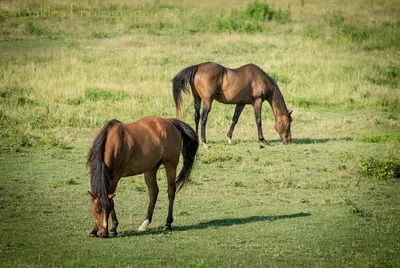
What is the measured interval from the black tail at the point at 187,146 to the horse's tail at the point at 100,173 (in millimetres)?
1449

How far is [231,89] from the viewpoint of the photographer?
1688 cm

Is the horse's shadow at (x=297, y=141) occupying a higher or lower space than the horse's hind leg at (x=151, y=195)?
lower

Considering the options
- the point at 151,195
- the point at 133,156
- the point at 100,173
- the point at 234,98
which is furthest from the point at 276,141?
the point at 100,173

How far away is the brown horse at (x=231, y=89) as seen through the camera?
1655 cm

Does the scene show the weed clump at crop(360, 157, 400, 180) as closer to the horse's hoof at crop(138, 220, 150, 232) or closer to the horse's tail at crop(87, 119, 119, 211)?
the horse's hoof at crop(138, 220, 150, 232)

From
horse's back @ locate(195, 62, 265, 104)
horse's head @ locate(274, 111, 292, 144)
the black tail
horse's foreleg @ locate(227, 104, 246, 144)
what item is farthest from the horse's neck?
the black tail

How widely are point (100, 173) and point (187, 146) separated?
75.1 inches

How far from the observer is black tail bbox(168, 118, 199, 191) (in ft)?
32.7

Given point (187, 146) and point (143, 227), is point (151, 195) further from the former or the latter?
point (187, 146)

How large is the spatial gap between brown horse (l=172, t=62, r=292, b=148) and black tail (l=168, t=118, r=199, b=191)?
6.19m

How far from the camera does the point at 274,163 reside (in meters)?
14.5

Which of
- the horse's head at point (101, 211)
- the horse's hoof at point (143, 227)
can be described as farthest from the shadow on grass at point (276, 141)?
the horse's head at point (101, 211)

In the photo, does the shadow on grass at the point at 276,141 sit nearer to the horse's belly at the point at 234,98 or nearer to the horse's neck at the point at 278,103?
the horse's neck at the point at 278,103

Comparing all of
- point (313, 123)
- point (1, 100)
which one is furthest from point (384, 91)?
point (1, 100)
